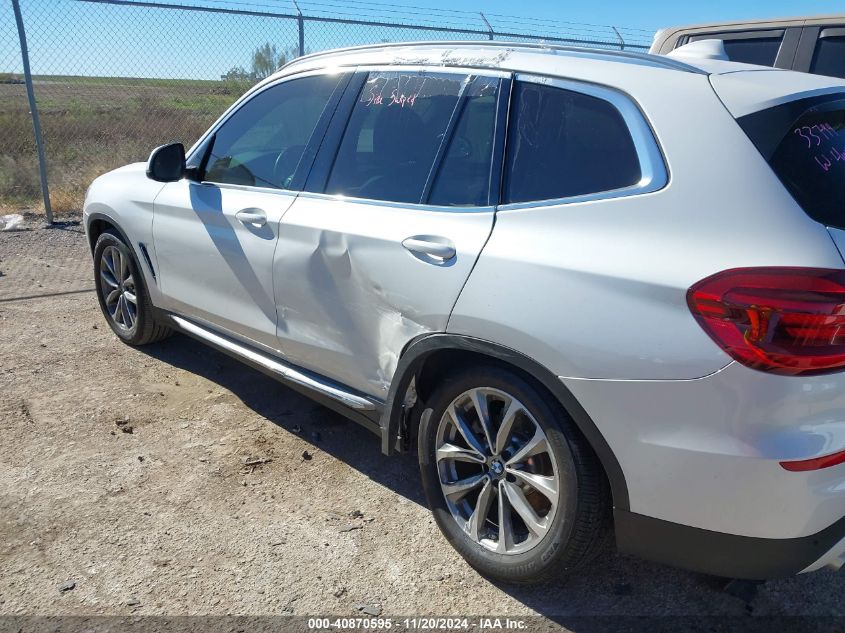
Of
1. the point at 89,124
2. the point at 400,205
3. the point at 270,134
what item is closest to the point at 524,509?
the point at 400,205

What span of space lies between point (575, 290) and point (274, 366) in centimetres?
184

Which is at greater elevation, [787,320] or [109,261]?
[787,320]

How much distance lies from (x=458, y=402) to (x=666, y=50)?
4.74 metres

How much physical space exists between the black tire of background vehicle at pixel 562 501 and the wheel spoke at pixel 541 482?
0.15 feet

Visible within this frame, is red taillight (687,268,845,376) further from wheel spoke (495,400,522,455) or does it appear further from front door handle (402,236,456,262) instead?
front door handle (402,236,456,262)

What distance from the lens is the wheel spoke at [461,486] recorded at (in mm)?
2811

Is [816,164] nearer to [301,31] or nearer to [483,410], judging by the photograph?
[483,410]

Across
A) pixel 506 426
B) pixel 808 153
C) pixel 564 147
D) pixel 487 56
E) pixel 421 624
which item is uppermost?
pixel 487 56

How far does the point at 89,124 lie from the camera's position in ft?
43.5

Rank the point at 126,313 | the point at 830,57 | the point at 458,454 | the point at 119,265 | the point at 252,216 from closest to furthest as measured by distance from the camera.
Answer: the point at 458,454
the point at 252,216
the point at 119,265
the point at 126,313
the point at 830,57

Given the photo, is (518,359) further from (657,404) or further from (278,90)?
(278,90)

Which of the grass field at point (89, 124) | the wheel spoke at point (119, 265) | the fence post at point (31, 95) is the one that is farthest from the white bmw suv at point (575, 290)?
the grass field at point (89, 124)

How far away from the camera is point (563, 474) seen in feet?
7.90

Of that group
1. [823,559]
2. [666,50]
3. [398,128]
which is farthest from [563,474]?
[666,50]
